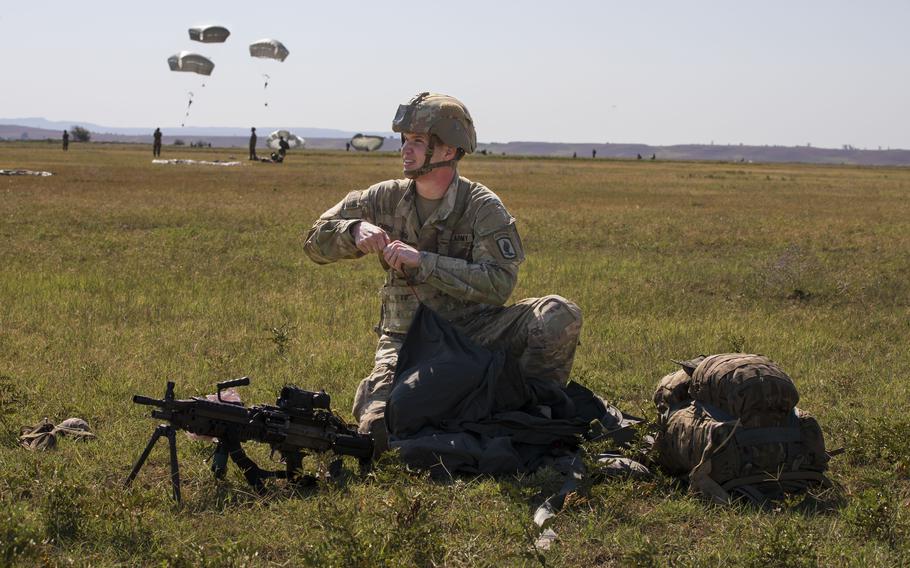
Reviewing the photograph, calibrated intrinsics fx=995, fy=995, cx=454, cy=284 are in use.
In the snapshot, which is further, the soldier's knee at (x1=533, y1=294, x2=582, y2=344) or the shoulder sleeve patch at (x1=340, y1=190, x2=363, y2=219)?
the shoulder sleeve patch at (x1=340, y1=190, x2=363, y2=219)

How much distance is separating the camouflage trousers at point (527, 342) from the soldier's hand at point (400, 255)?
2.44 feet

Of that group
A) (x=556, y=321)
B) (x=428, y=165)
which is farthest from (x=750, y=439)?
(x=428, y=165)

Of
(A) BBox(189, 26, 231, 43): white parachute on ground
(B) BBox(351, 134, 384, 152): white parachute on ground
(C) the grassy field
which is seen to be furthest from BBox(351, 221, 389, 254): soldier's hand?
(B) BBox(351, 134, 384, 152): white parachute on ground

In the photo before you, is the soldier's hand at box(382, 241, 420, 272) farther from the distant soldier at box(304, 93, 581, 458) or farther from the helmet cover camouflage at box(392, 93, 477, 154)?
the helmet cover camouflage at box(392, 93, 477, 154)

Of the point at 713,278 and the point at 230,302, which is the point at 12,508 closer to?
the point at 230,302

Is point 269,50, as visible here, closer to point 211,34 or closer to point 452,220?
point 211,34

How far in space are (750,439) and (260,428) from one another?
255 cm

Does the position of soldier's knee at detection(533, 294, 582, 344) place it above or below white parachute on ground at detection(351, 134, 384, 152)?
below

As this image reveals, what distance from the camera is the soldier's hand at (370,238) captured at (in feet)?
19.6

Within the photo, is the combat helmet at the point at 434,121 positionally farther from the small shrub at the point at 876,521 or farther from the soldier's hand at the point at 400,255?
the small shrub at the point at 876,521

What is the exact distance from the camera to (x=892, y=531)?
474 centimetres

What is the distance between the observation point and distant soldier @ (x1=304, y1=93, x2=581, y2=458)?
607 centimetres

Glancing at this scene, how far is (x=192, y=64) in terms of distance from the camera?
8006cm

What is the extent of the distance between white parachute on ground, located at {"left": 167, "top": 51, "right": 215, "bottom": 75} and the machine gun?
78.7m
